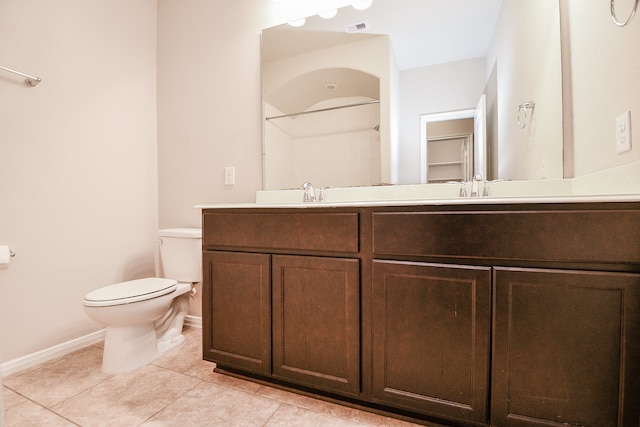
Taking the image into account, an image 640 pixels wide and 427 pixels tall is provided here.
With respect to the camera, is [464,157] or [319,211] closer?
[319,211]

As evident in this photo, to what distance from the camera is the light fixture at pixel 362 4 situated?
63.1 inches

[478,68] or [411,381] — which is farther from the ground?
[478,68]

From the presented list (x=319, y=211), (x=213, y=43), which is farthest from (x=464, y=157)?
(x=213, y=43)

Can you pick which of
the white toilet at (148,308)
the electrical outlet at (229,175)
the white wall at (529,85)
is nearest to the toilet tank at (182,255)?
the white toilet at (148,308)

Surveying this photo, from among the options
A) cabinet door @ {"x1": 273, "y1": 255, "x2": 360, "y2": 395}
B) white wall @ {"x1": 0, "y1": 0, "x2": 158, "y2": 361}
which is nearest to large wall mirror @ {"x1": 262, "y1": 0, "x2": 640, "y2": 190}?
cabinet door @ {"x1": 273, "y1": 255, "x2": 360, "y2": 395}

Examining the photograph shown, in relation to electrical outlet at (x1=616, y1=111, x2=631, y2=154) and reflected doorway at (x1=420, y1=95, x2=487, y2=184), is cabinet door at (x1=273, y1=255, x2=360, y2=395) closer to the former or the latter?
reflected doorway at (x1=420, y1=95, x2=487, y2=184)

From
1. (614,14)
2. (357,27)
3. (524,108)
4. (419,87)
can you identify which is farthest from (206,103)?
(614,14)

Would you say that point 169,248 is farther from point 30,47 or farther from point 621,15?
point 621,15

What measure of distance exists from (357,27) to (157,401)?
6.99 ft

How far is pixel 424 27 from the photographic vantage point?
1.51m

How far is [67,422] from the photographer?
1.12 m

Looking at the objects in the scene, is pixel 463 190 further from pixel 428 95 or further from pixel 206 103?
pixel 206 103

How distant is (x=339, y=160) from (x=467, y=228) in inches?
36.0

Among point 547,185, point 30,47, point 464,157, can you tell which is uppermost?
point 30,47
